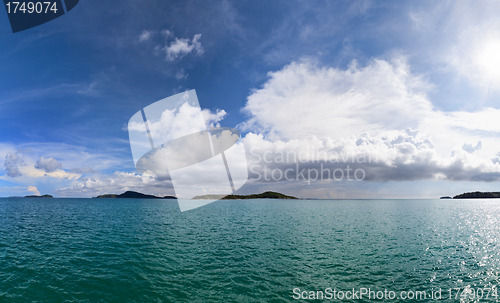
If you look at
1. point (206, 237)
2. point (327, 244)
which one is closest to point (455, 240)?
point (327, 244)

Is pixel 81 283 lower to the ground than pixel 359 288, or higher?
higher

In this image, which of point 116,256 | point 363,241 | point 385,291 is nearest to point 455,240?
point 363,241

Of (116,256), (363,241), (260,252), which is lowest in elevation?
(363,241)

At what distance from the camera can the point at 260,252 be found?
33.4 meters

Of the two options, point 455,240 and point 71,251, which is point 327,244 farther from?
point 71,251

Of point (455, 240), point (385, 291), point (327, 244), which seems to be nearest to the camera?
point (385, 291)

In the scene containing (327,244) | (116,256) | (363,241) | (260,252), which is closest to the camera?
(116,256)

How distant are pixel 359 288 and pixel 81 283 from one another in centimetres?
2805

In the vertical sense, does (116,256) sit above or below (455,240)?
above

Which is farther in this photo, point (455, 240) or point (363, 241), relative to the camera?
point (455, 240)

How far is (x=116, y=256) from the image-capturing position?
102 ft

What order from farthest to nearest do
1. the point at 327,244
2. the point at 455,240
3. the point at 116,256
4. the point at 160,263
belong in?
the point at 455,240 → the point at 327,244 → the point at 116,256 → the point at 160,263

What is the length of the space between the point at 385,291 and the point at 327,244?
58.1ft

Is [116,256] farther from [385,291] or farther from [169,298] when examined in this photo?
[385,291]
